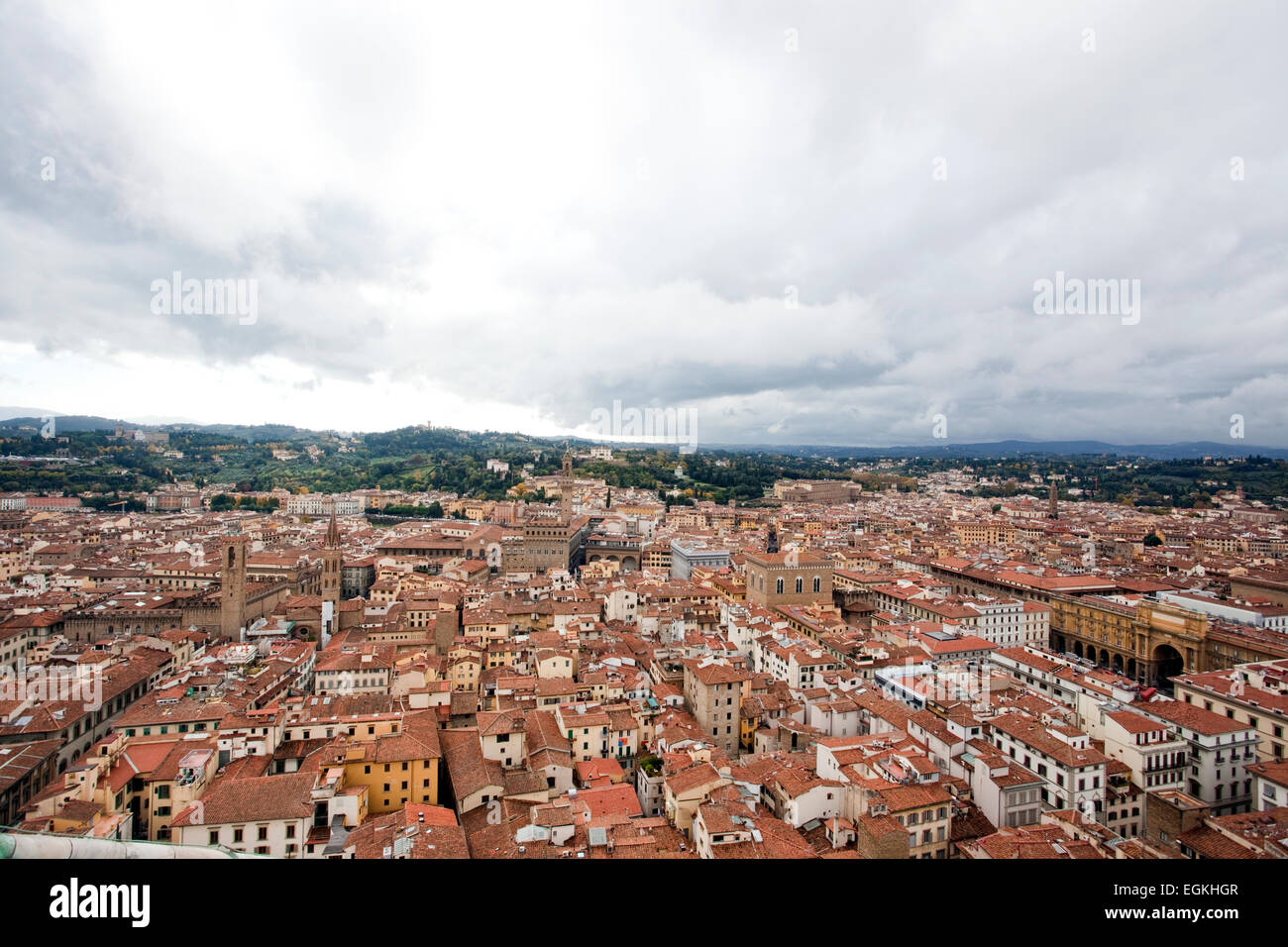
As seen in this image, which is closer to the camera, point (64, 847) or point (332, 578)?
point (64, 847)

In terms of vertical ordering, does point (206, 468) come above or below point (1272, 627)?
above

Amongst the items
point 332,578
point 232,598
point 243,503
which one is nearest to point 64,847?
point 332,578

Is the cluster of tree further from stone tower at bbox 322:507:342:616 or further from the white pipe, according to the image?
the white pipe

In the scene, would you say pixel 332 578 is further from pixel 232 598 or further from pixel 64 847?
pixel 64 847

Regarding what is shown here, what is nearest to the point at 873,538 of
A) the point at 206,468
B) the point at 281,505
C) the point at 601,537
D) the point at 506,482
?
the point at 601,537

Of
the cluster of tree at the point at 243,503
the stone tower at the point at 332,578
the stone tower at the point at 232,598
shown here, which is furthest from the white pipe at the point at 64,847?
the cluster of tree at the point at 243,503

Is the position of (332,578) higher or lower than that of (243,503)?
lower

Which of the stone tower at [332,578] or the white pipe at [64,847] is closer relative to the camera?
the white pipe at [64,847]

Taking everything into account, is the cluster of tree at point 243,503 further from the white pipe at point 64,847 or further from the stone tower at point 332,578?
the white pipe at point 64,847
